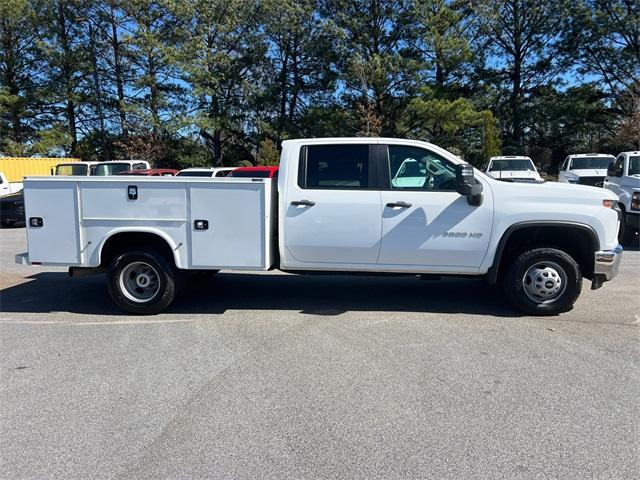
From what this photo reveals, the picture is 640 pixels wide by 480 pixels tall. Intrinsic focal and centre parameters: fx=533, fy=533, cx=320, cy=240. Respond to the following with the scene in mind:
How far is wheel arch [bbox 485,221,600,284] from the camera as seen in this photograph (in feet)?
19.4

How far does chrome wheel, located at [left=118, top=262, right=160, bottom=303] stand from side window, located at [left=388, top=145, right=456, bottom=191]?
Result: 3068 mm

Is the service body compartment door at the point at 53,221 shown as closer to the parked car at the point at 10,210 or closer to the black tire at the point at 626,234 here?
the black tire at the point at 626,234

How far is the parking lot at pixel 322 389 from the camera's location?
3.29 metres

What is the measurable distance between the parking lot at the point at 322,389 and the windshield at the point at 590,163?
567 inches

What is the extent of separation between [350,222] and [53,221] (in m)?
3.48

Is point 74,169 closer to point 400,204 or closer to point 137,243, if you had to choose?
point 137,243

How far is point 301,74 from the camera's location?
3706 cm

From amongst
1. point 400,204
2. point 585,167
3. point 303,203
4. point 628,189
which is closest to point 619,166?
point 628,189

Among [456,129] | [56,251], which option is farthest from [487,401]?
[456,129]

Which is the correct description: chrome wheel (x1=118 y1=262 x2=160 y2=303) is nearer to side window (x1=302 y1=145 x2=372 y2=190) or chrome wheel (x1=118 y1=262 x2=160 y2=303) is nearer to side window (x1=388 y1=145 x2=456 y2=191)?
side window (x1=302 y1=145 x2=372 y2=190)

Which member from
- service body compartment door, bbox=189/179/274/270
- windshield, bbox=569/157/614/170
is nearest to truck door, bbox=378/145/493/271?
service body compartment door, bbox=189/179/274/270

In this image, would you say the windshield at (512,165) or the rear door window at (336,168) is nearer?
the rear door window at (336,168)

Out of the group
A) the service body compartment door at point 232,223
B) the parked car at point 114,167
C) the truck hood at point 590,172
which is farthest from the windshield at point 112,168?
the truck hood at point 590,172

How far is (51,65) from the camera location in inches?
1423
